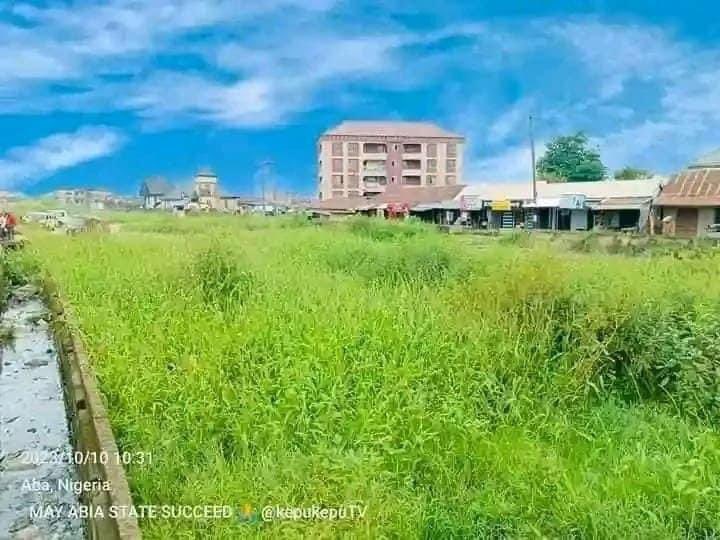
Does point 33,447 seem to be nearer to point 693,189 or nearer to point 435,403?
point 435,403

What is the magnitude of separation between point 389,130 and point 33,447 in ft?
164

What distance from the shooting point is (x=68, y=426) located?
4578 millimetres

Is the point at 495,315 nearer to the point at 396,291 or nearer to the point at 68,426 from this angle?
the point at 396,291

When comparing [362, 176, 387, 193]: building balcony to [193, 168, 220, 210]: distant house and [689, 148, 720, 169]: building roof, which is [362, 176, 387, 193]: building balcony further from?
[689, 148, 720, 169]: building roof

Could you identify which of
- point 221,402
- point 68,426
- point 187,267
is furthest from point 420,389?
point 187,267

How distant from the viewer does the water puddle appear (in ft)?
10.6

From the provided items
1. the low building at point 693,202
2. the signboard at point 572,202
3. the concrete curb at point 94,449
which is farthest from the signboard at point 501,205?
the concrete curb at point 94,449

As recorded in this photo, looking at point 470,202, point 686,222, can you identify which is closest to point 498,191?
point 470,202

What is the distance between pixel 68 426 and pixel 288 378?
1838mm

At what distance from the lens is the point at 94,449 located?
10.4 feet

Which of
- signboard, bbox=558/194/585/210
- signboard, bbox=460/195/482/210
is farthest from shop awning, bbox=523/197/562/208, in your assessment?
signboard, bbox=460/195/482/210

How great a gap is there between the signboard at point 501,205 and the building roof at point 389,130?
23683mm

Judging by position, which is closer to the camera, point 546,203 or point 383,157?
point 546,203

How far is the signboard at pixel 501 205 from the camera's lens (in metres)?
28.5
